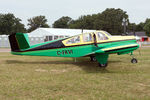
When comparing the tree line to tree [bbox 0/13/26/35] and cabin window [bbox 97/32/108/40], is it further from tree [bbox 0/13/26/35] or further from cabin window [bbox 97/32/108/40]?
cabin window [bbox 97/32/108/40]

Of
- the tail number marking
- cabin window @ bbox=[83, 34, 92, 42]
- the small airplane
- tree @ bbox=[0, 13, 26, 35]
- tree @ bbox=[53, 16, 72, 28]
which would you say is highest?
tree @ bbox=[53, 16, 72, 28]

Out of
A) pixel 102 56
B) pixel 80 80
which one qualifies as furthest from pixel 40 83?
pixel 102 56

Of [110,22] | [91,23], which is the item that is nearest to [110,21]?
[110,22]

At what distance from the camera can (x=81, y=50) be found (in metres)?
9.82

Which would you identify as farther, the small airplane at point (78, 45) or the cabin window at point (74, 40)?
the cabin window at point (74, 40)

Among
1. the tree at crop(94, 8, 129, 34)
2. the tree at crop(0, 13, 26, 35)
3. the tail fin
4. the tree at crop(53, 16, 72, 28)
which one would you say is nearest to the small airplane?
the tail fin

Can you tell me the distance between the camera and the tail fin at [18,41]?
33.4ft

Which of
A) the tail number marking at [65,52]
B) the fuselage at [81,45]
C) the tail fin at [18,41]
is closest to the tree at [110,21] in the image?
the fuselage at [81,45]

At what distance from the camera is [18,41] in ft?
33.8

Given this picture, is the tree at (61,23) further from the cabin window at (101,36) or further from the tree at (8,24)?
the cabin window at (101,36)

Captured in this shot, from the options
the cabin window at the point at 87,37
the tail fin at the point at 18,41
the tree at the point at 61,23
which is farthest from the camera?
the tree at the point at 61,23

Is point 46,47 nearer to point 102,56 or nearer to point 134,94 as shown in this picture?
point 102,56

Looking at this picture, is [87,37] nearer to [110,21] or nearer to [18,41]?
[18,41]

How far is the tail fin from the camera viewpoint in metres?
10.2
